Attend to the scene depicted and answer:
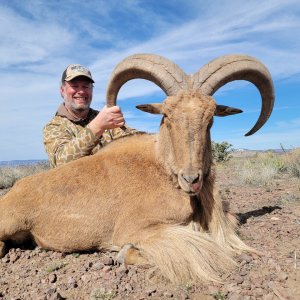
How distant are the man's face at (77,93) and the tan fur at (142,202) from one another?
1739 millimetres

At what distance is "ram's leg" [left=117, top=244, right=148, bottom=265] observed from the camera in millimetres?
4336

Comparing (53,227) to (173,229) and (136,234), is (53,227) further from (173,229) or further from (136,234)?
(173,229)

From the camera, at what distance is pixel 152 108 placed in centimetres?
506

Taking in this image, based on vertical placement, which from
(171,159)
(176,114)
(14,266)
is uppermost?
(176,114)

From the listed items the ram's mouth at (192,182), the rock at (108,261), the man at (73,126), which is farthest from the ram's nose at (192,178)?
the man at (73,126)

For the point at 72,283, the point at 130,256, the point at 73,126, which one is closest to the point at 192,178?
the point at 130,256

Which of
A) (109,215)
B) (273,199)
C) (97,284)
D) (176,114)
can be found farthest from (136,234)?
(273,199)

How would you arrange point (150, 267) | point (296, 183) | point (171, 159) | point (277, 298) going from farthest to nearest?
point (296, 183) → point (171, 159) → point (150, 267) → point (277, 298)

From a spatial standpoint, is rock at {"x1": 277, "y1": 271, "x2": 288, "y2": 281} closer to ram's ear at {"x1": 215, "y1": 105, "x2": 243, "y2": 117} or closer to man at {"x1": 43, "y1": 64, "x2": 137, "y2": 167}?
ram's ear at {"x1": 215, "y1": 105, "x2": 243, "y2": 117}

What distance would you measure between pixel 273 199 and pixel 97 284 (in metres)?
4.80

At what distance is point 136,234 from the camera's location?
15.5ft

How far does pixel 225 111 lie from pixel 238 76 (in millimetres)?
579

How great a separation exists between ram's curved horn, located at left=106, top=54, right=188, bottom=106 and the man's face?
4.60 ft

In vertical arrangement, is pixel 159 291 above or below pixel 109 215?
below
